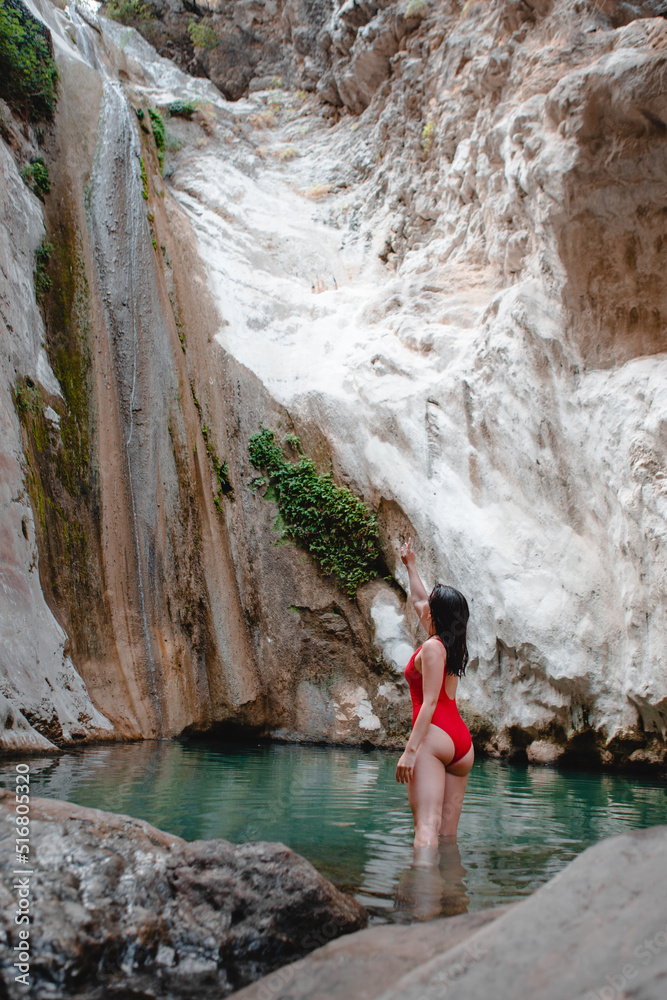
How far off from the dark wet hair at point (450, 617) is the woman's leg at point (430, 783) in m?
0.43

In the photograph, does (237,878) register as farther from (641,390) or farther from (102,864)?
(641,390)

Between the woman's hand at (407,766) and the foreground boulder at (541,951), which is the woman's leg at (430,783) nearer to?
the woman's hand at (407,766)

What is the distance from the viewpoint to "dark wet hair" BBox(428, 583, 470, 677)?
342 centimetres

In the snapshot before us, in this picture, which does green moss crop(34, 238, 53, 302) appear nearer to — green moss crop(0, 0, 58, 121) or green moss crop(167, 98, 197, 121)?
green moss crop(0, 0, 58, 121)

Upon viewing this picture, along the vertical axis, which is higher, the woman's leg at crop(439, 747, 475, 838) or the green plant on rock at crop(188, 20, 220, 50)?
the green plant on rock at crop(188, 20, 220, 50)

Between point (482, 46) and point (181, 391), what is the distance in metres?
8.52

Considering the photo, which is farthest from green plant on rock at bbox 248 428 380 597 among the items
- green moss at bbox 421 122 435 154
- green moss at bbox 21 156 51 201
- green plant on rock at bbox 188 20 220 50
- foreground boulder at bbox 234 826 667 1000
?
green plant on rock at bbox 188 20 220 50

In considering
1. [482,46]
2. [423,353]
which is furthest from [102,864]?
[482,46]

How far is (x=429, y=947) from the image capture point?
67.5 inches

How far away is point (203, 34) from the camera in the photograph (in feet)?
67.5

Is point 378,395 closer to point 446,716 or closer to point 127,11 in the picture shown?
point 446,716

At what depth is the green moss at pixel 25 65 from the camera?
12.3 meters

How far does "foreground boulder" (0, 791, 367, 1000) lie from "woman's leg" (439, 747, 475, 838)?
1302mm

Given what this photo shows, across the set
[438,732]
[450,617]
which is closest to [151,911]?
[438,732]
